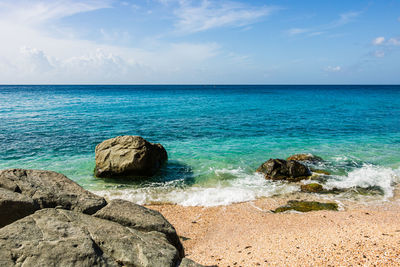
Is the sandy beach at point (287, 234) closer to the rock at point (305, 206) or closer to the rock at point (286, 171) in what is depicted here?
the rock at point (305, 206)

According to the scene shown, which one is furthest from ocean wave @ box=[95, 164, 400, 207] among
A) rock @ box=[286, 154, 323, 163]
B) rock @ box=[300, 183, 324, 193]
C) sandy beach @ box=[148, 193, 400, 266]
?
rock @ box=[286, 154, 323, 163]

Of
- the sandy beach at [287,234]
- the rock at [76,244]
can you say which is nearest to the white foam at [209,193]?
the sandy beach at [287,234]

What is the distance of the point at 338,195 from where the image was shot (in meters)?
12.9

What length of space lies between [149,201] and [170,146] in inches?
383

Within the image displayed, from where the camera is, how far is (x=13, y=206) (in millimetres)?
6141

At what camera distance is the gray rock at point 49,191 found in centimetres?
662

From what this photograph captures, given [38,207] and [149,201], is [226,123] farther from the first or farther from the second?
[38,207]

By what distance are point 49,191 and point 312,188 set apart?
1229cm

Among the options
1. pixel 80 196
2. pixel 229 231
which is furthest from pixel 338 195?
pixel 80 196

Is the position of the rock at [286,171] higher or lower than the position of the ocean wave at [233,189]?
higher

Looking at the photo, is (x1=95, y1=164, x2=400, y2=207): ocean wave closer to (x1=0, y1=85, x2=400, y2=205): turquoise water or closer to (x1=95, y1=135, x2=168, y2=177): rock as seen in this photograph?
(x1=0, y1=85, x2=400, y2=205): turquoise water

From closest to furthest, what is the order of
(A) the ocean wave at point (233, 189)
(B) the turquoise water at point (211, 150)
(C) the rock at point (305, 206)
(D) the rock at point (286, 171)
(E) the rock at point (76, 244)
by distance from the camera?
1. (E) the rock at point (76, 244)
2. (C) the rock at point (305, 206)
3. (A) the ocean wave at point (233, 189)
4. (B) the turquoise water at point (211, 150)
5. (D) the rock at point (286, 171)

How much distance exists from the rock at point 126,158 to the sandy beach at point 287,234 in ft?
12.7

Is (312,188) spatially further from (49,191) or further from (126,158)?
(49,191)
